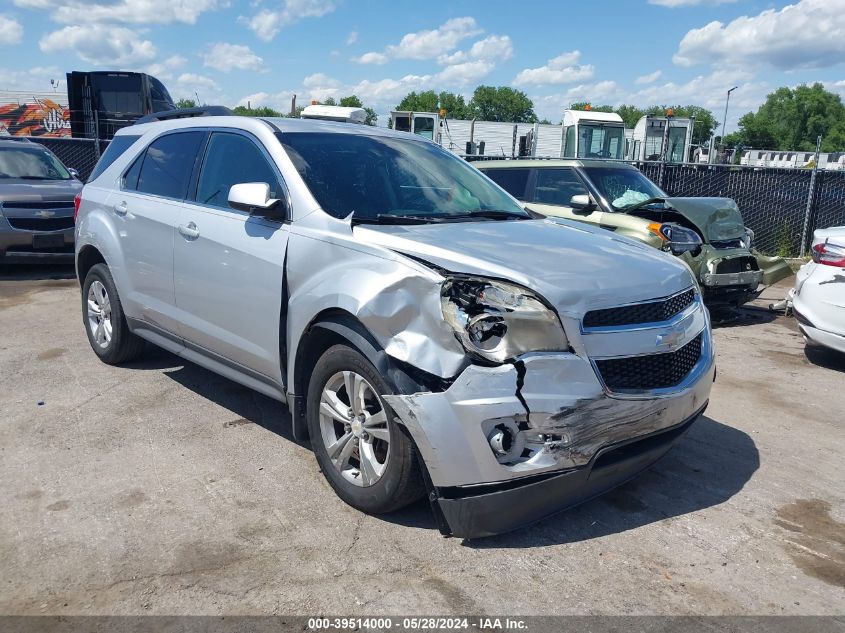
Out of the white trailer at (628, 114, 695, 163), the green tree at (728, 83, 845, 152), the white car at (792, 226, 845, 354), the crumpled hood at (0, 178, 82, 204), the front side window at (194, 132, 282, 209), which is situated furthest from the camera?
the green tree at (728, 83, 845, 152)

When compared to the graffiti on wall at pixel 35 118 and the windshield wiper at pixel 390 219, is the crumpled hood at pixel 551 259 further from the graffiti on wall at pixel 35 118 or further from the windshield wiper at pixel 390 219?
the graffiti on wall at pixel 35 118

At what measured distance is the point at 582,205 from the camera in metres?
7.57

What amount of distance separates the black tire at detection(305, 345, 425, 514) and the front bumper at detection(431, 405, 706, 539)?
9.1 inches

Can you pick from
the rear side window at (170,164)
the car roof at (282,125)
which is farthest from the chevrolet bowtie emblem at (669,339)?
the rear side window at (170,164)

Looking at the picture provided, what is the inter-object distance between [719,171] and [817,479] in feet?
33.2

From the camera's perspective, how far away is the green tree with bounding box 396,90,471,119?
113956 millimetres

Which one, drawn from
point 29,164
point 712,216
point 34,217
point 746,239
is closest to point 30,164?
point 29,164

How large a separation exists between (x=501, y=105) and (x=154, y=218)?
121857mm

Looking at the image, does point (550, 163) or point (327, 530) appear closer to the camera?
point (327, 530)

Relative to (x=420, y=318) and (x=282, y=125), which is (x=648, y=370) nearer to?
(x=420, y=318)

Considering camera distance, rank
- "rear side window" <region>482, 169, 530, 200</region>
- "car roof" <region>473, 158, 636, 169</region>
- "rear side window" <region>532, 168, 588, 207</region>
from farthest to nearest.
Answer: "rear side window" <region>482, 169, 530, 200</region> → "car roof" <region>473, 158, 636, 169</region> → "rear side window" <region>532, 168, 588, 207</region>

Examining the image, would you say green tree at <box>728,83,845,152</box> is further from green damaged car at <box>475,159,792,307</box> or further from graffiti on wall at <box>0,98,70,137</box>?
green damaged car at <box>475,159,792,307</box>

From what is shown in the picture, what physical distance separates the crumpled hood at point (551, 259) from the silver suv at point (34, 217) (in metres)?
7.87

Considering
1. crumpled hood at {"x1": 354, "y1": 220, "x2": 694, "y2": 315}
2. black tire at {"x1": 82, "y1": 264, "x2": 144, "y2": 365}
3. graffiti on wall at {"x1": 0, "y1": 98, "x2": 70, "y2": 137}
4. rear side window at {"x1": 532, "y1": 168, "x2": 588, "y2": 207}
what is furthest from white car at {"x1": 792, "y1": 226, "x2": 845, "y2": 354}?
graffiti on wall at {"x1": 0, "y1": 98, "x2": 70, "y2": 137}
